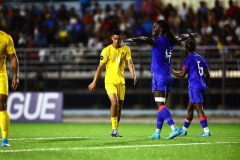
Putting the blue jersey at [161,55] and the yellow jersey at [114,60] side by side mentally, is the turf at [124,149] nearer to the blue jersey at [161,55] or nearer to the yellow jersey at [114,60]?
the blue jersey at [161,55]

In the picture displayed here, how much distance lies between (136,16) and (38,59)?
194 inches

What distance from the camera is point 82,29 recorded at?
30062mm

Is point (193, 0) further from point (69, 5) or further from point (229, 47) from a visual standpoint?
point (69, 5)

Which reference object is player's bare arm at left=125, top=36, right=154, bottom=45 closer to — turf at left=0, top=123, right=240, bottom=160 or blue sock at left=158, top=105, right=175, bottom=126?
blue sock at left=158, top=105, right=175, bottom=126

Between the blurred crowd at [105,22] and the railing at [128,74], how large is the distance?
3.37 ft

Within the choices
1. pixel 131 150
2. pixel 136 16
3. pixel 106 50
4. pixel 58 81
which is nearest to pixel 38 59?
pixel 58 81

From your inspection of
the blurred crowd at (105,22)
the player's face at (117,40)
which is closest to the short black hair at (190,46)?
the player's face at (117,40)

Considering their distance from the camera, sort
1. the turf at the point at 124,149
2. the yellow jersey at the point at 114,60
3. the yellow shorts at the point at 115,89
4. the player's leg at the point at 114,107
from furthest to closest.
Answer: the yellow jersey at the point at 114,60 < the yellow shorts at the point at 115,89 < the player's leg at the point at 114,107 < the turf at the point at 124,149

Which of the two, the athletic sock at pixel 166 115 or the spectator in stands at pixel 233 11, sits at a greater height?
the spectator in stands at pixel 233 11

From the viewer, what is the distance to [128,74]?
91.8 ft

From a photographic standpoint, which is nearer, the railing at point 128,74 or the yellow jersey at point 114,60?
the yellow jersey at point 114,60

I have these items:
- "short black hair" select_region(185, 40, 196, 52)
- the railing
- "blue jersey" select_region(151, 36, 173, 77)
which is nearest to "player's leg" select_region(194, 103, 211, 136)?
"short black hair" select_region(185, 40, 196, 52)

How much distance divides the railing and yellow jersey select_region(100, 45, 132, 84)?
37.2 feet

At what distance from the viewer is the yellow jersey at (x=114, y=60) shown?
15.6 meters
